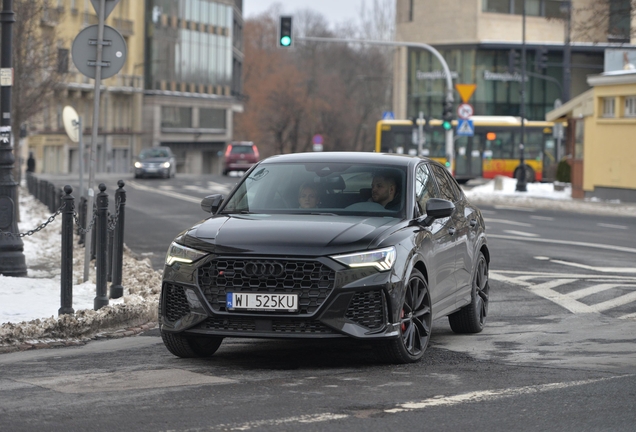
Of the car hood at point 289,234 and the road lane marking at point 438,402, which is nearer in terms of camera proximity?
the road lane marking at point 438,402

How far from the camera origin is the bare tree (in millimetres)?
28391

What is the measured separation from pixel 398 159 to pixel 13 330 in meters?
3.21

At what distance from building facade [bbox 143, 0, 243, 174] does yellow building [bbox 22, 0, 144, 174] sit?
1.23 metres

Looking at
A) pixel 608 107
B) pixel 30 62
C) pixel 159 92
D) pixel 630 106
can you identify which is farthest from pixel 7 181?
pixel 159 92

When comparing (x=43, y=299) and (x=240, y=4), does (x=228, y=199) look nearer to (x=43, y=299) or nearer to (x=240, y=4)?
(x=43, y=299)

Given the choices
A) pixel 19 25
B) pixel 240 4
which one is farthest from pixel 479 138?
pixel 240 4

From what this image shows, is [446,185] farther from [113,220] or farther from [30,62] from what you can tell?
[30,62]

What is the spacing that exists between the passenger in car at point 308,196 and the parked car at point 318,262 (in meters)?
0.02

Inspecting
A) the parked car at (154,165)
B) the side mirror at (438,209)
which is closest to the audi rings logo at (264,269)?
the side mirror at (438,209)

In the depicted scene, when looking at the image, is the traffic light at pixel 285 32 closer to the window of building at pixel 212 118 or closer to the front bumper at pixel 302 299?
the front bumper at pixel 302 299

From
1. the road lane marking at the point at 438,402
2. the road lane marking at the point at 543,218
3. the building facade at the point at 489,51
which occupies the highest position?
the building facade at the point at 489,51

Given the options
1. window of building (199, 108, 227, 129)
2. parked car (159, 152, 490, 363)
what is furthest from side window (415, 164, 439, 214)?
window of building (199, 108, 227, 129)

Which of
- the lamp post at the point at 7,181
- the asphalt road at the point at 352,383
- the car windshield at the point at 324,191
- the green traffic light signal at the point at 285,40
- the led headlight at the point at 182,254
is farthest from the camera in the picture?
the green traffic light signal at the point at 285,40

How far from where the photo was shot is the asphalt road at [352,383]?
20.4 ft
